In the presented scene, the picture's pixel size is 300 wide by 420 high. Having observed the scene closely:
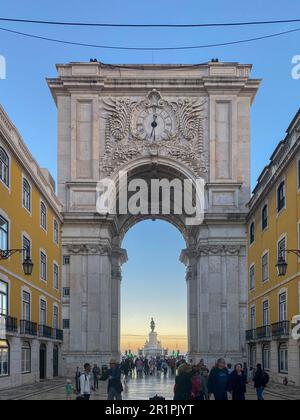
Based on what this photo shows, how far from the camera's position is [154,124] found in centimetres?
5484

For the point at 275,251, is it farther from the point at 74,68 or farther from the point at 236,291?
the point at 74,68

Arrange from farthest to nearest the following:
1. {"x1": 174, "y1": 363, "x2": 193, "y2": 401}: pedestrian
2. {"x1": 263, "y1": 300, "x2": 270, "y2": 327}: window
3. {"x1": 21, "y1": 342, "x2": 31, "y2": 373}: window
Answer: {"x1": 263, "y1": 300, "x2": 270, "y2": 327}: window, {"x1": 21, "y1": 342, "x2": 31, "y2": 373}: window, {"x1": 174, "y1": 363, "x2": 193, "y2": 401}: pedestrian

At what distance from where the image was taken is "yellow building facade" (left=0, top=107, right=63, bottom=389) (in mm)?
31688

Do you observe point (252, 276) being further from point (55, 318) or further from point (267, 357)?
point (55, 318)

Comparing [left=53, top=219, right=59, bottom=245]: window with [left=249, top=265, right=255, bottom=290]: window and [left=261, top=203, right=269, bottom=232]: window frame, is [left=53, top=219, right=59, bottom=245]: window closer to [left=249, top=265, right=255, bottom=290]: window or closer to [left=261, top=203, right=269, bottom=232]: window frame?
[left=249, top=265, right=255, bottom=290]: window

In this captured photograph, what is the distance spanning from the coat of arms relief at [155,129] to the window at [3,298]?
2354 centimetres

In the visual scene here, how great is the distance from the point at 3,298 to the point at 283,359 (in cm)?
1450

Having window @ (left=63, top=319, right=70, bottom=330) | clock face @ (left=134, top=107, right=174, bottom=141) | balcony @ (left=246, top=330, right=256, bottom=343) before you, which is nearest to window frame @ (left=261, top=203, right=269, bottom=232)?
balcony @ (left=246, top=330, right=256, bottom=343)

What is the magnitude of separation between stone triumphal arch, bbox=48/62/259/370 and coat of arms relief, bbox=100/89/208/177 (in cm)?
7

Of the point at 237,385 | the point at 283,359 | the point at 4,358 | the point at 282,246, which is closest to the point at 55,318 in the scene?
the point at 4,358

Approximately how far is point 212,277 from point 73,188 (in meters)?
11.8
